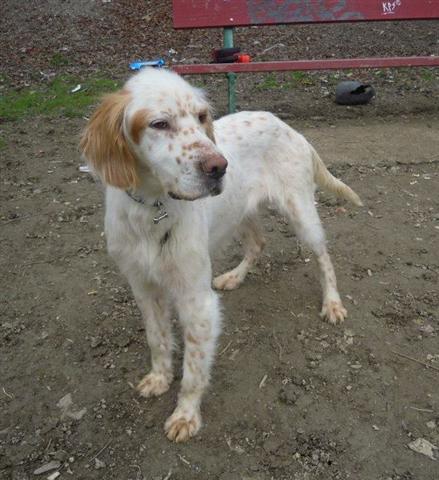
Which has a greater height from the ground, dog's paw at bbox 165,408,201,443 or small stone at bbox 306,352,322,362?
dog's paw at bbox 165,408,201,443

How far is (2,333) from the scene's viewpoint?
3.25 m

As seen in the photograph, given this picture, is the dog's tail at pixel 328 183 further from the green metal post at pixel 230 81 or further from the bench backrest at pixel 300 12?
the bench backrest at pixel 300 12

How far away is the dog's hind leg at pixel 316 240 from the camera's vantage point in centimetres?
329

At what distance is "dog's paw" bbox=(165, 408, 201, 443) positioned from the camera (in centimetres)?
252

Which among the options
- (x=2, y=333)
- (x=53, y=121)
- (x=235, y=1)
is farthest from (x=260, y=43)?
(x=2, y=333)

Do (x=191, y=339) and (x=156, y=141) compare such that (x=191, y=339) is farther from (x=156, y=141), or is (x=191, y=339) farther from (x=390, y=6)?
(x=390, y=6)

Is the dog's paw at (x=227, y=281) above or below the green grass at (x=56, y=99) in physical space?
above

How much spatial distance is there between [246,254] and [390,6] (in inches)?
162

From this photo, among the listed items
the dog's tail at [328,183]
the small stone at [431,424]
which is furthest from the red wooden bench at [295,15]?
the small stone at [431,424]

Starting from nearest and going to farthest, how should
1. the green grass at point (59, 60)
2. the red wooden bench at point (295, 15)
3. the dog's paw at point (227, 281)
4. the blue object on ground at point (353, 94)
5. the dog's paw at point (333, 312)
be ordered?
the dog's paw at point (333, 312)
the dog's paw at point (227, 281)
the red wooden bench at point (295, 15)
the blue object on ground at point (353, 94)
the green grass at point (59, 60)

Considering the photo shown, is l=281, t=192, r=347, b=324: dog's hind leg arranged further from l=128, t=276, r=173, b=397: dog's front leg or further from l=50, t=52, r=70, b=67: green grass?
l=50, t=52, r=70, b=67: green grass

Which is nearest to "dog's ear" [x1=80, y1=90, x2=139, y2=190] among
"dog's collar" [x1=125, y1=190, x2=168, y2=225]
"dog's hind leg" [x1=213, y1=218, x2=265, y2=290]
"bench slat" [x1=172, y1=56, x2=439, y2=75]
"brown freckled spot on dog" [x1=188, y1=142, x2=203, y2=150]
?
"dog's collar" [x1=125, y1=190, x2=168, y2=225]

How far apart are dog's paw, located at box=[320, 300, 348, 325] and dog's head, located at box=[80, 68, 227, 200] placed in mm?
1544

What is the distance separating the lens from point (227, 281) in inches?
145
